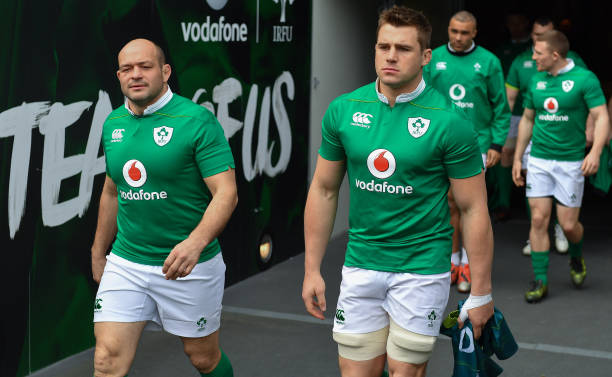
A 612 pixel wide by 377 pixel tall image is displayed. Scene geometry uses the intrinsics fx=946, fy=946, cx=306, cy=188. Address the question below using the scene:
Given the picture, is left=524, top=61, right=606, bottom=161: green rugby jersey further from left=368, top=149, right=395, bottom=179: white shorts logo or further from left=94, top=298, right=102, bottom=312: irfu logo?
left=94, top=298, right=102, bottom=312: irfu logo

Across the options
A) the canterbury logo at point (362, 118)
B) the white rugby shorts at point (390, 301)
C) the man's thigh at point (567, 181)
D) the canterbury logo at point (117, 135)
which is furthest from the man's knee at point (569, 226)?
the canterbury logo at point (117, 135)

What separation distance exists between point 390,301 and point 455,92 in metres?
3.85

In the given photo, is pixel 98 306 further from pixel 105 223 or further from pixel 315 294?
pixel 315 294

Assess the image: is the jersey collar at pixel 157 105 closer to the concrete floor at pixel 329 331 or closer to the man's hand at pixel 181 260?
the man's hand at pixel 181 260

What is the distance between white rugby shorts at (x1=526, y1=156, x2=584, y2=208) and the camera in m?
7.47

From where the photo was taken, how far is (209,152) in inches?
173

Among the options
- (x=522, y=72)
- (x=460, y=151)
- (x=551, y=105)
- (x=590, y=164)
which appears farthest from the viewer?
(x=522, y=72)

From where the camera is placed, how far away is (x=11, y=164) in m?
5.34

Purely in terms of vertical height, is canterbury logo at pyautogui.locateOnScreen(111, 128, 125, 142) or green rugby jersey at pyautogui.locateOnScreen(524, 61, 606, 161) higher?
canterbury logo at pyautogui.locateOnScreen(111, 128, 125, 142)

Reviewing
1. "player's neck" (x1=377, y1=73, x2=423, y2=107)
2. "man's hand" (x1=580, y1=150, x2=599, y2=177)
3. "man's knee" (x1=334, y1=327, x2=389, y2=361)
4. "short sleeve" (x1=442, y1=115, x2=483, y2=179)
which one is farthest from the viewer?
"man's hand" (x1=580, y1=150, x2=599, y2=177)

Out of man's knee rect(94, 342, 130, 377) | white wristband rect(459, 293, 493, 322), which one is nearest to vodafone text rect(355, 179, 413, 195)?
white wristband rect(459, 293, 493, 322)

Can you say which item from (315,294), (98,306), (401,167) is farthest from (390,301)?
(98,306)

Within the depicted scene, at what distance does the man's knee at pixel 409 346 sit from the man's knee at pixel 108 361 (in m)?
1.23

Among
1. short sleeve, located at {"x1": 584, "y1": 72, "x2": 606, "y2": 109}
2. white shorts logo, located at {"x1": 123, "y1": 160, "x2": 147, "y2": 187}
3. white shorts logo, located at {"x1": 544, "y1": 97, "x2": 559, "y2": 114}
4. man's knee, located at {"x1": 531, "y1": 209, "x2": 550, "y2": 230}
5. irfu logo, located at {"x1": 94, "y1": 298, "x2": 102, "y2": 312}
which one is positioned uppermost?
white shorts logo, located at {"x1": 123, "y1": 160, "x2": 147, "y2": 187}
